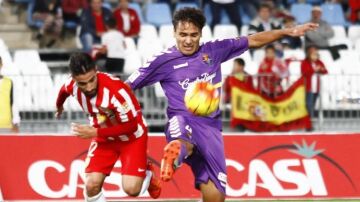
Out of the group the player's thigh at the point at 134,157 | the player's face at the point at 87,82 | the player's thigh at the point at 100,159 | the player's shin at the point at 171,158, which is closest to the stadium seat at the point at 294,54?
the player's thigh at the point at 134,157

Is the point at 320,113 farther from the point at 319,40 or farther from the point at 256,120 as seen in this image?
the point at 319,40

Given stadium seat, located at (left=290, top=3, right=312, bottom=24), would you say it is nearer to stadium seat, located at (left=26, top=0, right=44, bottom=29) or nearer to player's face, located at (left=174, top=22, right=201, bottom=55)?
stadium seat, located at (left=26, top=0, right=44, bottom=29)

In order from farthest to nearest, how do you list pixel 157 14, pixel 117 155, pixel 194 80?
1. pixel 157 14
2. pixel 117 155
3. pixel 194 80

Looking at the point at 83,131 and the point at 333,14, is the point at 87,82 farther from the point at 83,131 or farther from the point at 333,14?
the point at 333,14

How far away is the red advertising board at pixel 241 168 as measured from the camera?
14.8 m

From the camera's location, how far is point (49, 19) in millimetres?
19281

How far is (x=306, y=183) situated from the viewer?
49.2ft

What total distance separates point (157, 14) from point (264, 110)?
406 centimetres

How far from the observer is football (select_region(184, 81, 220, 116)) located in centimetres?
1027

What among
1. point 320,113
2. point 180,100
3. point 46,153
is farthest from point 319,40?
point 180,100

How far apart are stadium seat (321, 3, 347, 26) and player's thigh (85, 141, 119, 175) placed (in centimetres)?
1006

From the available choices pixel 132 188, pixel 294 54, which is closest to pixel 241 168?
pixel 132 188

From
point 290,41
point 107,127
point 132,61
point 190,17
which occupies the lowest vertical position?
point 107,127

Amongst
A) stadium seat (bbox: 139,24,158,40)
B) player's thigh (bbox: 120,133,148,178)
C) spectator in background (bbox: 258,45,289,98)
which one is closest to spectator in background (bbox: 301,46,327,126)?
spectator in background (bbox: 258,45,289,98)
